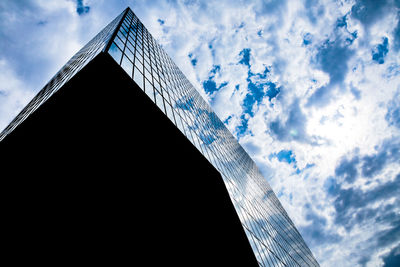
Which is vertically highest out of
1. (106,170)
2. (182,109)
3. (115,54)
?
(182,109)

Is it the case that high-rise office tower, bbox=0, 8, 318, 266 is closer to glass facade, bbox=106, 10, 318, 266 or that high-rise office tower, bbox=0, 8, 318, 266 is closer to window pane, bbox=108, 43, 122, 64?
window pane, bbox=108, 43, 122, 64

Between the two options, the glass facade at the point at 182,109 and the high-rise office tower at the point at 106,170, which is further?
the glass facade at the point at 182,109

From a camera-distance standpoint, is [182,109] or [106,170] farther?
[182,109]

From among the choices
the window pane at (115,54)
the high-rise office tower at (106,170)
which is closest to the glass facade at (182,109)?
the window pane at (115,54)

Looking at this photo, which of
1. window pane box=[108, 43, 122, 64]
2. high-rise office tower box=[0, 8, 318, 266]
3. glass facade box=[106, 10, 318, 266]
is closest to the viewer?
high-rise office tower box=[0, 8, 318, 266]

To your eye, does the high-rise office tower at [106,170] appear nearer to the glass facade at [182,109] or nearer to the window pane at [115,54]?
the window pane at [115,54]

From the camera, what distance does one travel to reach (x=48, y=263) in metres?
5.15

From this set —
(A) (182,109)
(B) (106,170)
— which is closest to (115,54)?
(B) (106,170)

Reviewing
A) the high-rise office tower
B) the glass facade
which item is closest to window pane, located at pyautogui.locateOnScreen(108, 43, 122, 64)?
the glass facade

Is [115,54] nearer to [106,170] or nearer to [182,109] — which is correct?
[106,170]

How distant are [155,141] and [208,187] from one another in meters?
5.20

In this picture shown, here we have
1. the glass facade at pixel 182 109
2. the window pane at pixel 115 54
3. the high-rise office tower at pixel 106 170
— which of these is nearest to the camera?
the high-rise office tower at pixel 106 170

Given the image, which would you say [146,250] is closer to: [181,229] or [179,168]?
[181,229]

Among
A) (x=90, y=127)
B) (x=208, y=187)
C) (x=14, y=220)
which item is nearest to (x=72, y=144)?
(x=90, y=127)
